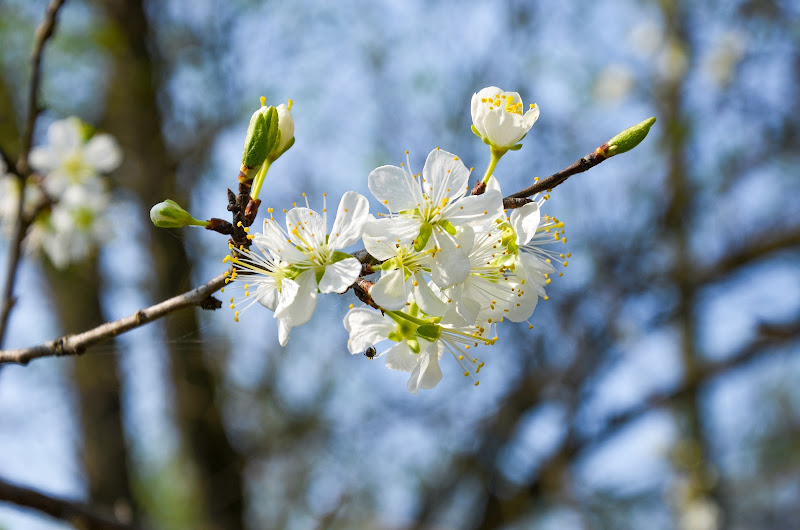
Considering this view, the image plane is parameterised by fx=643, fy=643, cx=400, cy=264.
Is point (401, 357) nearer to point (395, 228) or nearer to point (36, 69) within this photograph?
point (395, 228)

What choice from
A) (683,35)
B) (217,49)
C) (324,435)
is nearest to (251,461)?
(324,435)

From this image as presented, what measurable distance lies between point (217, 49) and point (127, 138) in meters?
→ 0.84

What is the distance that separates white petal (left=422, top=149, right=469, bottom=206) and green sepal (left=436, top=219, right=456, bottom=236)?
42 mm

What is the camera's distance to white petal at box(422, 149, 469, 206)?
45.3 inches

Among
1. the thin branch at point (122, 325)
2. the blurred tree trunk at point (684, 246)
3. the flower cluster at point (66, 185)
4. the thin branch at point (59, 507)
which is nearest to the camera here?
the thin branch at point (122, 325)

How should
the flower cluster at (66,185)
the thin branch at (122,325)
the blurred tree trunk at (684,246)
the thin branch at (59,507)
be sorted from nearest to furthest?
1. the thin branch at (122,325)
2. the thin branch at (59,507)
3. the flower cluster at (66,185)
4. the blurred tree trunk at (684,246)

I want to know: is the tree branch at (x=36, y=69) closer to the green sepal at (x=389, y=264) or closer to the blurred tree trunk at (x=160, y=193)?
the green sepal at (x=389, y=264)

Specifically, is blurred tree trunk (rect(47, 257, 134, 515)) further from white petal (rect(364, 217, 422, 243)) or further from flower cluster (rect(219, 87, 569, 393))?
white petal (rect(364, 217, 422, 243))

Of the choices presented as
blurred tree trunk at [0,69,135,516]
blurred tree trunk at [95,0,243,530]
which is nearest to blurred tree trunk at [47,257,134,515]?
blurred tree trunk at [0,69,135,516]

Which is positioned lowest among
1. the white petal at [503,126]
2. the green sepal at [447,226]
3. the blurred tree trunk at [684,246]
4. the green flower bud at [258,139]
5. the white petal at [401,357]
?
the white petal at [401,357]

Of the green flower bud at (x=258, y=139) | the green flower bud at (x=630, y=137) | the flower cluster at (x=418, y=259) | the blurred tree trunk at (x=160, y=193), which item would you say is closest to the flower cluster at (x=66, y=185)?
the blurred tree trunk at (x=160, y=193)

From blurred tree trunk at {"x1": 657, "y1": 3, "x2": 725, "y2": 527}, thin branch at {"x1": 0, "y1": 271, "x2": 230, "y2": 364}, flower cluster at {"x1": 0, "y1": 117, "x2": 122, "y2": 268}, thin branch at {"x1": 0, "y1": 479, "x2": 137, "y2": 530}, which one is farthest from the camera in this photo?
blurred tree trunk at {"x1": 657, "y1": 3, "x2": 725, "y2": 527}

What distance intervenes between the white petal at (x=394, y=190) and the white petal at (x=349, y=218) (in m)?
0.05

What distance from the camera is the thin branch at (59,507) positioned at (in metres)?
1.46
